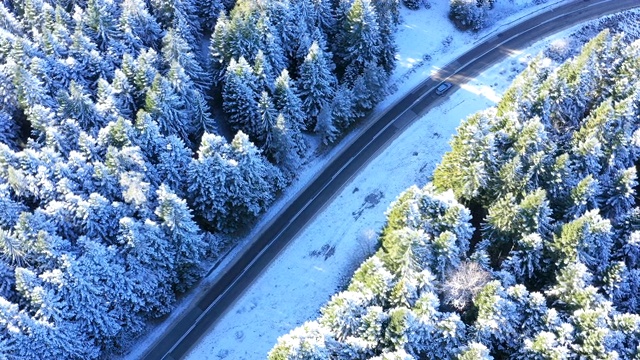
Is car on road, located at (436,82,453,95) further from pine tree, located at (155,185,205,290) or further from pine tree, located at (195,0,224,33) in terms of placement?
pine tree, located at (155,185,205,290)

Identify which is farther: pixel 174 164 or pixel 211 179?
pixel 174 164

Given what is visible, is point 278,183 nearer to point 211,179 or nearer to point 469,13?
point 211,179

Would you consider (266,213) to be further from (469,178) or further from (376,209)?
(469,178)

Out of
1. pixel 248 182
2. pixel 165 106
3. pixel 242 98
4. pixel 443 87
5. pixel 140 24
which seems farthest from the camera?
pixel 443 87

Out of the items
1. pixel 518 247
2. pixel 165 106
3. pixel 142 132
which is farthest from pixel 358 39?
pixel 518 247

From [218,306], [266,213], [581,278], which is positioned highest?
[581,278]

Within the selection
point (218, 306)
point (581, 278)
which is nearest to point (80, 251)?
point (218, 306)
